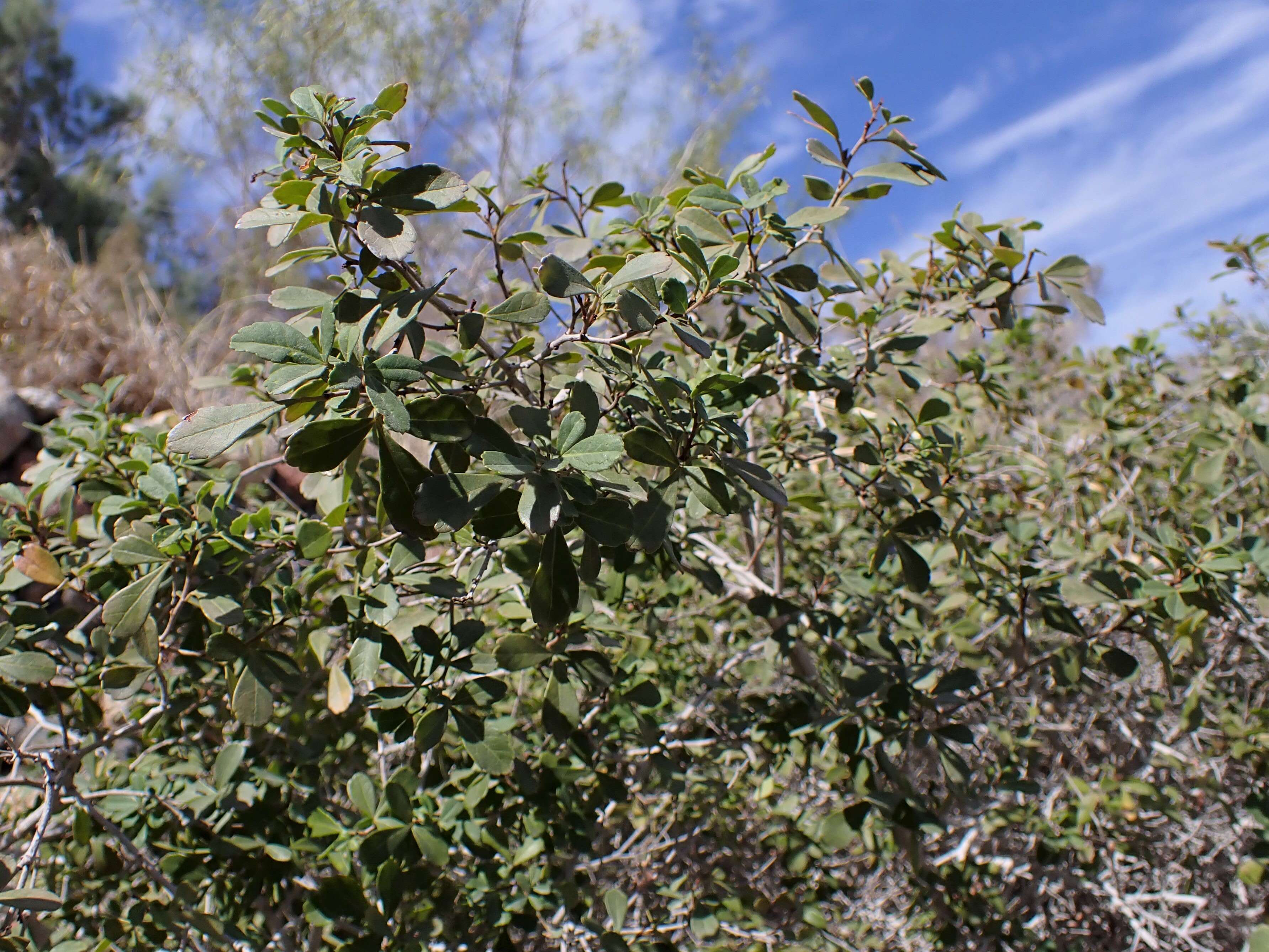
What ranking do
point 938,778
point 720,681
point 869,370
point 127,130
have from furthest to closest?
point 127,130, point 938,778, point 720,681, point 869,370

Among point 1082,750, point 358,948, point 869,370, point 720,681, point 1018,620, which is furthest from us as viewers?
point 1082,750

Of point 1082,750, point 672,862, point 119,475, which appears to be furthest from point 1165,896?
point 119,475

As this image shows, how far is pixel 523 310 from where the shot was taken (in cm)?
107

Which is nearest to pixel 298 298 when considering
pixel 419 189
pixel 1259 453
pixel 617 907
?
pixel 419 189

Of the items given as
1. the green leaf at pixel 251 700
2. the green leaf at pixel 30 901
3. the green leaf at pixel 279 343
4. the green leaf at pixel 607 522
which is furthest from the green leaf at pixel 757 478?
the green leaf at pixel 30 901

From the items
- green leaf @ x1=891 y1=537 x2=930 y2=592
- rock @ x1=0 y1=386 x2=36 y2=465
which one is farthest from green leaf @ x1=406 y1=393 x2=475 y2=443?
rock @ x1=0 y1=386 x2=36 y2=465

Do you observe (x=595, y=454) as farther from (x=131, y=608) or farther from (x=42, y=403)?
(x=42, y=403)

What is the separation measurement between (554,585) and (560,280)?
0.39 m

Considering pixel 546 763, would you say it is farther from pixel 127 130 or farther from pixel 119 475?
pixel 127 130

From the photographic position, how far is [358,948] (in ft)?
4.61

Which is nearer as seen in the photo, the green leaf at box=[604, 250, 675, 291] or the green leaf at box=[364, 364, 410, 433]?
the green leaf at box=[364, 364, 410, 433]

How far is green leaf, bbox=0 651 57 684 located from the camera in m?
1.27

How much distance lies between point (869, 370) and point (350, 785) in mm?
1180

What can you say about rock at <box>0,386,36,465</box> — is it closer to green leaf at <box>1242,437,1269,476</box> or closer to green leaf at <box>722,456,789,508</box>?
green leaf at <box>722,456,789,508</box>
